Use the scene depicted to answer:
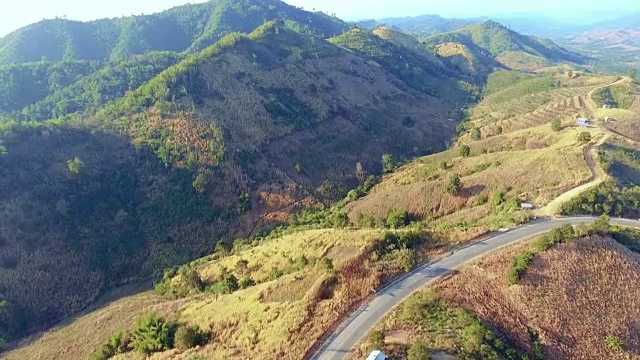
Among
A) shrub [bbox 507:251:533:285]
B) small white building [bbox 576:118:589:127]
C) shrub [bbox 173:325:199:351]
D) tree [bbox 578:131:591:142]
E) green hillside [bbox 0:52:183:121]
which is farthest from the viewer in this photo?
green hillside [bbox 0:52:183:121]

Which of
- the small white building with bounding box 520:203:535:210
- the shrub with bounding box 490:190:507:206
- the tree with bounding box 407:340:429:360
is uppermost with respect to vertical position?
the tree with bounding box 407:340:429:360

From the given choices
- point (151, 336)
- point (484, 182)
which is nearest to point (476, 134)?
point (484, 182)

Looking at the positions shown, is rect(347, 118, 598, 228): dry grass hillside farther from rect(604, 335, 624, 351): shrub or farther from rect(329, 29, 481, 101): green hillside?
rect(329, 29, 481, 101): green hillside

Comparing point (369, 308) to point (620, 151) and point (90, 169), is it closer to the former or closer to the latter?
point (620, 151)

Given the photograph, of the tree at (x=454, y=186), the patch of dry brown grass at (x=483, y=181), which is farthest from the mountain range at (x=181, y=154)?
the tree at (x=454, y=186)

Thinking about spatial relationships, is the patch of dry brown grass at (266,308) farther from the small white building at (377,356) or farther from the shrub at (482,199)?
the shrub at (482,199)

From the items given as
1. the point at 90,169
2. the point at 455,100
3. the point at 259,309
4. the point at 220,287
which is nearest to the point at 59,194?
the point at 90,169

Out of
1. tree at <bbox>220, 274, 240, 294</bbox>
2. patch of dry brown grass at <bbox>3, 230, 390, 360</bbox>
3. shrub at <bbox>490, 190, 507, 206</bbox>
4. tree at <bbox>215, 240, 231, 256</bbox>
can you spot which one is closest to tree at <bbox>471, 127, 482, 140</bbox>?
shrub at <bbox>490, 190, 507, 206</bbox>
